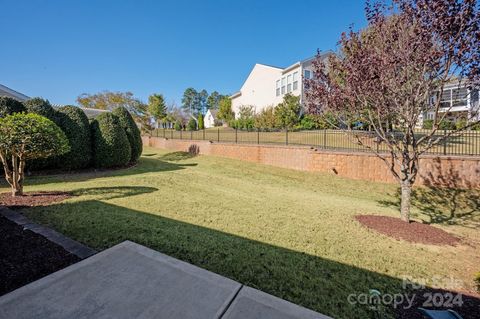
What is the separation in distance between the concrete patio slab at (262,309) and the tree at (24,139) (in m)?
5.72

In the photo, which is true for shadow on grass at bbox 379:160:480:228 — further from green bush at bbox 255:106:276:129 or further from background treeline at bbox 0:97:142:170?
green bush at bbox 255:106:276:129

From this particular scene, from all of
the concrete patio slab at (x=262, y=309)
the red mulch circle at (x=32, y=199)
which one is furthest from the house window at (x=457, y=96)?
the red mulch circle at (x=32, y=199)

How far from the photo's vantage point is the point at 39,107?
345 inches

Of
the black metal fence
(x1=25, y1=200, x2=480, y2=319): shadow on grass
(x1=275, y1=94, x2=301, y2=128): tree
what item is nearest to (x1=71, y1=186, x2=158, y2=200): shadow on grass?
(x1=25, y1=200, x2=480, y2=319): shadow on grass

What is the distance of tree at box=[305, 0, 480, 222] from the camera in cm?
365

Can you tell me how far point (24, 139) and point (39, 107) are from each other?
5030 millimetres

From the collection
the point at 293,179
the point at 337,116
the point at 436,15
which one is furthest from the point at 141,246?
the point at 293,179

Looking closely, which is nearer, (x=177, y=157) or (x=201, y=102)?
(x=177, y=157)

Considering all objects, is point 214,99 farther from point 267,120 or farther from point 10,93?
point 10,93

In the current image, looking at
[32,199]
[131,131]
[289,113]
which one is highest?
[289,113]

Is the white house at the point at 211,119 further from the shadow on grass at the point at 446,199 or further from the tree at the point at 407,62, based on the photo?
the tree at the point at 407,62

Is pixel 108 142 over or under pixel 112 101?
under

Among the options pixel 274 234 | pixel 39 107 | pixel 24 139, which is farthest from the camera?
pixel 39 107

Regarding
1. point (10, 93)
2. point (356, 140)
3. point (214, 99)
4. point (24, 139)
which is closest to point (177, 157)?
point (10, 93)
